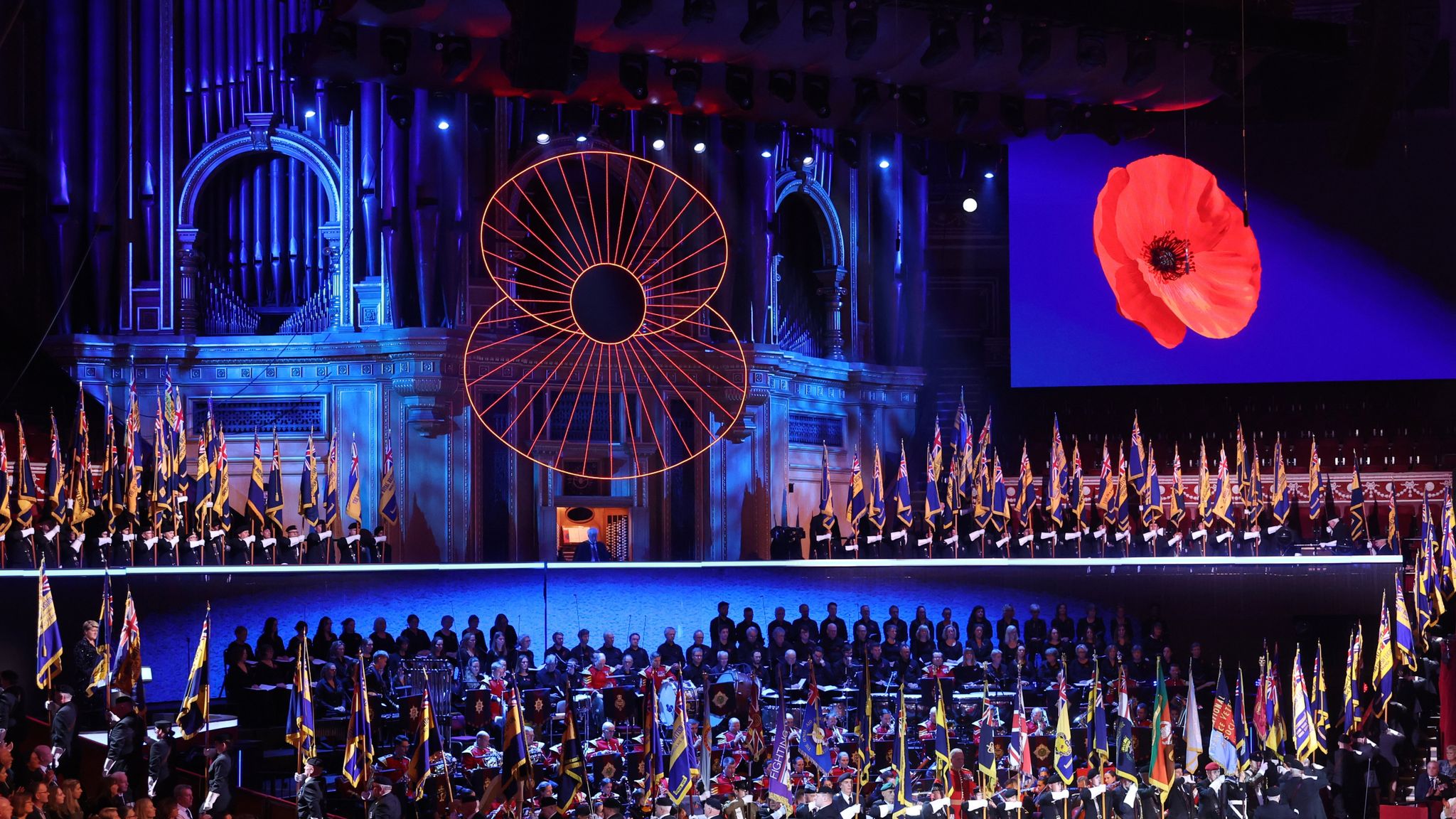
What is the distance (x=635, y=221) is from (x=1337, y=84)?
34.7 feet

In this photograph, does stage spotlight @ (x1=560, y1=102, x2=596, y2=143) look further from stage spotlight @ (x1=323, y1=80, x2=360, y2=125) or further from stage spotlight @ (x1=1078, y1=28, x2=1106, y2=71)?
stage spotlight @ (x1=1078, y1=28, x2=1106, y2=71)

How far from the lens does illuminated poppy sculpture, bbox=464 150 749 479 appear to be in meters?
23.5

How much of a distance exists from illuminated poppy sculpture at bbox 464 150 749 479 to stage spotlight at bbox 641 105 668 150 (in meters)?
0.48

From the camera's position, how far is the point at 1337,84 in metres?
25.7

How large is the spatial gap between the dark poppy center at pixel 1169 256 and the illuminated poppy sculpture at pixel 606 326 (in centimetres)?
643

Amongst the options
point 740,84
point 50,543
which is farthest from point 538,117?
point 50,543

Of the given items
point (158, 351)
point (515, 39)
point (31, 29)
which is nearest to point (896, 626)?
point (515, 39)

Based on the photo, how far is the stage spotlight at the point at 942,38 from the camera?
68.6 ft

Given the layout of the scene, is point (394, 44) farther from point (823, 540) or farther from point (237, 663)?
point (823, 540)

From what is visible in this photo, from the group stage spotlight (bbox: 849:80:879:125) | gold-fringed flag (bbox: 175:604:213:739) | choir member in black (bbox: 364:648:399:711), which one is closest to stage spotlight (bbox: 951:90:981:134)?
stage spotlight (bbox: 849:80:879:125)

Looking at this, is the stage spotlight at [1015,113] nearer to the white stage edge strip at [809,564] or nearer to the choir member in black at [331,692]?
the white stage edge strip at [809,564]

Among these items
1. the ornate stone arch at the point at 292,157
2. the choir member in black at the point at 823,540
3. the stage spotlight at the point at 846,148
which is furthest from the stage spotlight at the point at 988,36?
the ornate stone arch at the point at 292,157

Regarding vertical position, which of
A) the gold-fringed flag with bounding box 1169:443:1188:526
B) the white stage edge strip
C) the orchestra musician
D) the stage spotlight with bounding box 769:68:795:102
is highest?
the stage spotlight with bounding box 769:68:795:102

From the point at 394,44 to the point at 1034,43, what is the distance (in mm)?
7714
